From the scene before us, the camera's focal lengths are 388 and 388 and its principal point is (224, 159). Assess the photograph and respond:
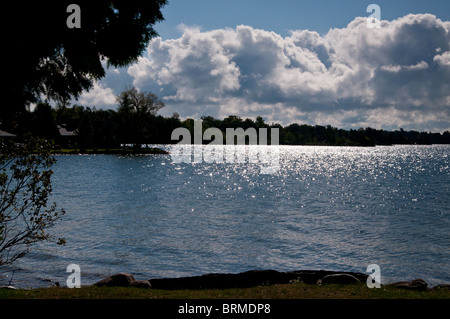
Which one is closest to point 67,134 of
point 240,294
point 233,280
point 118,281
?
point 118,281

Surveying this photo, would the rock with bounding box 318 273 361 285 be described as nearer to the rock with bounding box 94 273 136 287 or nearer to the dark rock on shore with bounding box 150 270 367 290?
the dark rock on shore with bounding box 150 270 367 290

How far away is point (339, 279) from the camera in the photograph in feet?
45.3

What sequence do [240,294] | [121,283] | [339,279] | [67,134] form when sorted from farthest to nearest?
[67,134] → [339,279] → [121,283] → [240,294]

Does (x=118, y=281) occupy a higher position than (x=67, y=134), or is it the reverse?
(x=67, y=134)

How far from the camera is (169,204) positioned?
41750 millimetres

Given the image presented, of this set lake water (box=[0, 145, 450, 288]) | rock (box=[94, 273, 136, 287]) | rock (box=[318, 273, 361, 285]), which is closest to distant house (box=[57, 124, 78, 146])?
lake water (box=[0, 145, 450, 288])

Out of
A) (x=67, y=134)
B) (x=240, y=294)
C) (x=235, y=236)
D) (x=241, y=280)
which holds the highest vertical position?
(x=67, y=134)

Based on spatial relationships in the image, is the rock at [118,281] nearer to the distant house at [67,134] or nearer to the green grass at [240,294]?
the green grass at [240,294]

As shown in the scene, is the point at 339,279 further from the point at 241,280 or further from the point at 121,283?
the point at 121,283

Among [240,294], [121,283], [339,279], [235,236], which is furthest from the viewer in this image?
[235,236]

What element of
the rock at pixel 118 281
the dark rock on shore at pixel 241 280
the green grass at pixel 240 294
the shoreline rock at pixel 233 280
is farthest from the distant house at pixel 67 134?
the green grass at pixel 240 294

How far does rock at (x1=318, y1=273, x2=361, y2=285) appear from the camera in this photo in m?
13.7

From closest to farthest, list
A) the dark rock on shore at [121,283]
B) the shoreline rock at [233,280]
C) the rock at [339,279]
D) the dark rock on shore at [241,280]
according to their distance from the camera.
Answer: the dark rock on shore at [121,283] < the shoreline rock at [233,280] < the rock at [339,279] < the dark rock on shore at [241,280]

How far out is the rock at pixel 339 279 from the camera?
13711 millimetres
